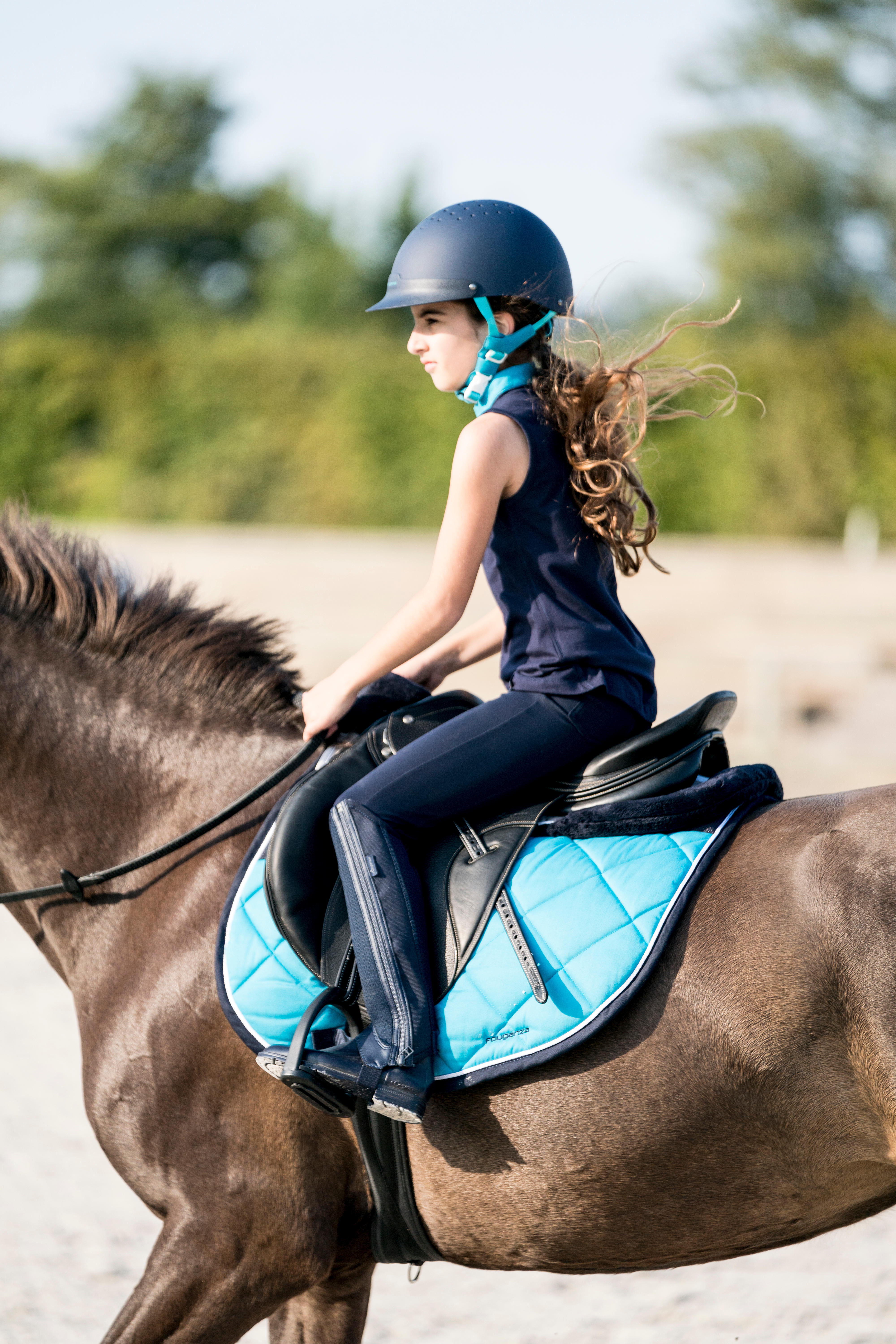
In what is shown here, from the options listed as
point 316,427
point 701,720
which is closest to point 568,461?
point 701,720

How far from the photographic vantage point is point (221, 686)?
2736 millimetres

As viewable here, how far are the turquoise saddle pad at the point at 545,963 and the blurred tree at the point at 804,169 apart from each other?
29741mm

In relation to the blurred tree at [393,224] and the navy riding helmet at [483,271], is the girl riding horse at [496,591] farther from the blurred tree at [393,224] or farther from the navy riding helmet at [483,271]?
the blurred tree at [393,224]

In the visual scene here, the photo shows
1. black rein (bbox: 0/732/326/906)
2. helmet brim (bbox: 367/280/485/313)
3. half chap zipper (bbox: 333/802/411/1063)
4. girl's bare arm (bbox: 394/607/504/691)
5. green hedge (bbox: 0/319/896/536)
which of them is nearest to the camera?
half chap zipper (bbox: 333/802/411/1063)

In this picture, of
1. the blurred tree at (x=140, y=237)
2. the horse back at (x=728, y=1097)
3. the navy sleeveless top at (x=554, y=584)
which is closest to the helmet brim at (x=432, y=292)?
the navy sleeveless top at (x=554, y=584)

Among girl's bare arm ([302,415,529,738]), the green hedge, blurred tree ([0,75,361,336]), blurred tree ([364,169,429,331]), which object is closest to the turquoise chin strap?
girl's bare arm ([302,415,529,738])

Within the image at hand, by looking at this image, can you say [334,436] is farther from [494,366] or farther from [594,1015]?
[594,1015]

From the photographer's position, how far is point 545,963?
7.25 ft

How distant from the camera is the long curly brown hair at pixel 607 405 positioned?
2.38m

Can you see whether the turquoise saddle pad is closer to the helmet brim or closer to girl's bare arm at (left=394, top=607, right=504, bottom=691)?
girl's bare arm at (left=394, top=607, right=504, bottom=691)

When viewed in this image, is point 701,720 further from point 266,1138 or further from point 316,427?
point 316,427

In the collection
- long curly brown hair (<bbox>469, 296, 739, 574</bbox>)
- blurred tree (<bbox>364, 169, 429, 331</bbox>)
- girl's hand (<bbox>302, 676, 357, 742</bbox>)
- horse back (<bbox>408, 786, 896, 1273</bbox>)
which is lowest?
horse back (<bbox>408, 786, 896, 1273</bbox>)

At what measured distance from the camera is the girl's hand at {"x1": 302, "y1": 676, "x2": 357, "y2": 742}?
2434mm

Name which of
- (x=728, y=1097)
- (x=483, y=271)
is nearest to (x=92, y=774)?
(x=483, y=271)
